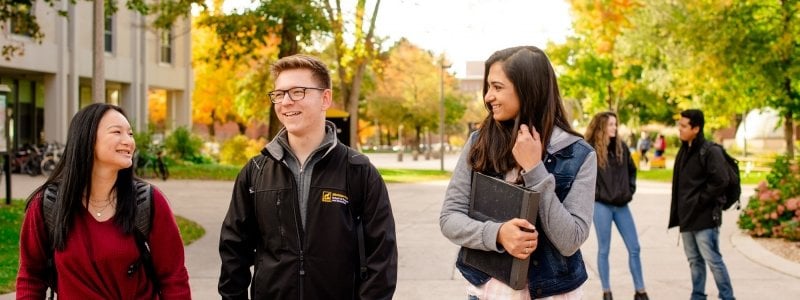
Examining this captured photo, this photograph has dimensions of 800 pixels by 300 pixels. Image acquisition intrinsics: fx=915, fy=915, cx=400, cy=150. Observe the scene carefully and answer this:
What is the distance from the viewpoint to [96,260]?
3492 mm

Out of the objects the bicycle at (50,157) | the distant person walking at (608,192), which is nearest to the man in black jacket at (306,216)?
the distant person walking at (608,192)

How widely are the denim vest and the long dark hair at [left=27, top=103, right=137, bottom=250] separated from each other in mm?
1381

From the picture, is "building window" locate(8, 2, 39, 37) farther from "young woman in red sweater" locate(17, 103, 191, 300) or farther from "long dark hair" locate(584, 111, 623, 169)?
"young woman in red sweater" locate(17, 103, 191, 300)

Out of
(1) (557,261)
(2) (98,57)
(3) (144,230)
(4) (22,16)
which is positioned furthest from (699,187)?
(4) (22,16)

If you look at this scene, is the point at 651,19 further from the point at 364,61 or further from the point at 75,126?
the point at 75,126

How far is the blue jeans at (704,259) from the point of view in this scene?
24.7 ft

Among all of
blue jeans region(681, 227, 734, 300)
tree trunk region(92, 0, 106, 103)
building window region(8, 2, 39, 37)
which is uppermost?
Answer: building window region(8, 2, 39, 37)

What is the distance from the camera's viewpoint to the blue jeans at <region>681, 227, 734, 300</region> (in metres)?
7.52

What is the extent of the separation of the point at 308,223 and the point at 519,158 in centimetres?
88

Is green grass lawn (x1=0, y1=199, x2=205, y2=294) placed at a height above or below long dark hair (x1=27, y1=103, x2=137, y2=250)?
below

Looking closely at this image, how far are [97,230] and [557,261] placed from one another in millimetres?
1769

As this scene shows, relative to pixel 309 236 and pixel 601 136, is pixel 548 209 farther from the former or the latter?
pixel 601 136

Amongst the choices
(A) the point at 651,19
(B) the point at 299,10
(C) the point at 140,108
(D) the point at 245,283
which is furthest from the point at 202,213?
(C) the point at 140,108

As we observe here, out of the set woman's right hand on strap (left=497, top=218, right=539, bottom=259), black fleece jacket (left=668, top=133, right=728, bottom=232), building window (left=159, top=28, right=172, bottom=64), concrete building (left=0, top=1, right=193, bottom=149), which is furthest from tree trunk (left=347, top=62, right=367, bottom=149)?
woman's right hand on strap (left=497, top=218, right=539, bottom=259)
